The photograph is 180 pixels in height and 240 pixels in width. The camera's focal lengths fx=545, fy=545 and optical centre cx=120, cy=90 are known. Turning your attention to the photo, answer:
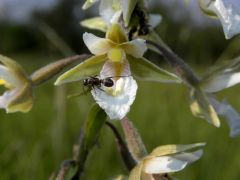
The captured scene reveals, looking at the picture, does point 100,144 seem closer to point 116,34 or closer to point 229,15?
point 116,34

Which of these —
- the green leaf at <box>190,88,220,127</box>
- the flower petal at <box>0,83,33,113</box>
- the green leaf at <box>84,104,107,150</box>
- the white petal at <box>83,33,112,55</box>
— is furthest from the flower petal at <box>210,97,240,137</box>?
the flower petal at <box>0,83,33,113</box>

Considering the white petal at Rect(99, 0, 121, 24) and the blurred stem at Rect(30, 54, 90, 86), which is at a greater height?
the white petal at Rect(99, 0, 121, 24)

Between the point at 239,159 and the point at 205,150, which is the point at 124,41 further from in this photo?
the point at 205,150

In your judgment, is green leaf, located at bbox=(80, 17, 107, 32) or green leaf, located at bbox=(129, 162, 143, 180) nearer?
green leaf, located at bbox=(129, 162, 143, 180)

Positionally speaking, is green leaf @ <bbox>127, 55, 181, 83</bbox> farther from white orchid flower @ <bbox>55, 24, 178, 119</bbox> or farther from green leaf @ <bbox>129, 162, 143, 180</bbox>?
green leaf @ <bbox>129, 162, 143, 180</bbox>

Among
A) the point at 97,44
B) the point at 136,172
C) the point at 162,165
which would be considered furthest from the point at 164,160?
the point at 97,44

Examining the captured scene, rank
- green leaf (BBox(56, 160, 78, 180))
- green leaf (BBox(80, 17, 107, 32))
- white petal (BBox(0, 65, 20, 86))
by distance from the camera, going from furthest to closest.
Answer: green leaf (BBox(80, 17, 107, 32)) < white petal (BBox(0, 65, 20, 86)) < green leaf (BBox(56, 160, 78, 180))

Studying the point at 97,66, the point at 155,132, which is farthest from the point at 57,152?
the point at 97,66
